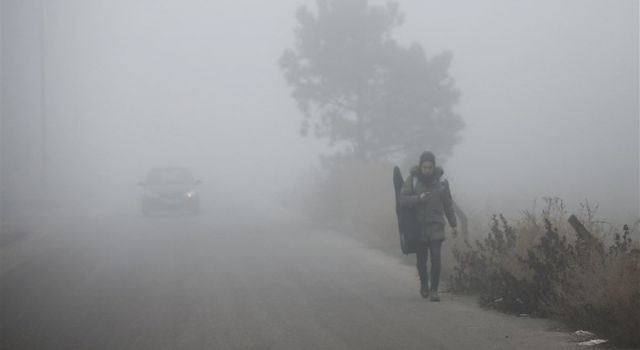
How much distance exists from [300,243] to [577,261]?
10.3m

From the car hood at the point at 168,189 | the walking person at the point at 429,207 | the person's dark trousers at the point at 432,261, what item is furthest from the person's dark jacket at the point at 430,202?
the car hood at the point at 168,189

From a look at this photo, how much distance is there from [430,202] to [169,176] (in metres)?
23.3

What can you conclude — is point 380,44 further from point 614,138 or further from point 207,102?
point 207,102

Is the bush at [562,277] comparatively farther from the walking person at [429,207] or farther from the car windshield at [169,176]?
the car windshield at [169,176]

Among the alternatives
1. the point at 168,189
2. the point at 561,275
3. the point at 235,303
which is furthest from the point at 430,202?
the point at 168,189

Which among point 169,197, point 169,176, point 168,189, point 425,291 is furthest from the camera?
point 169,176

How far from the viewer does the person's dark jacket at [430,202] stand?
11391 millimetres

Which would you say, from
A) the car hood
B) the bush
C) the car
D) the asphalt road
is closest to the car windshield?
the car

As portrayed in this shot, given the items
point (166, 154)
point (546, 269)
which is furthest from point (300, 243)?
point (166, 154)

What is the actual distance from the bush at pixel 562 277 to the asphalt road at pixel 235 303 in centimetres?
32

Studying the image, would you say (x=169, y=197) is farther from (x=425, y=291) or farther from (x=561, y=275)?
(x=561, y=275)

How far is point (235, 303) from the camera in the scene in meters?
11.3

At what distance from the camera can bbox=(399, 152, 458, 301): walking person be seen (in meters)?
11.4

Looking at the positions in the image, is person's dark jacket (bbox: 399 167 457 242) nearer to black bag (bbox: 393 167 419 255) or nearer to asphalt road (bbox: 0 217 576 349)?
black bag (bbox: 393 167 419 255)
